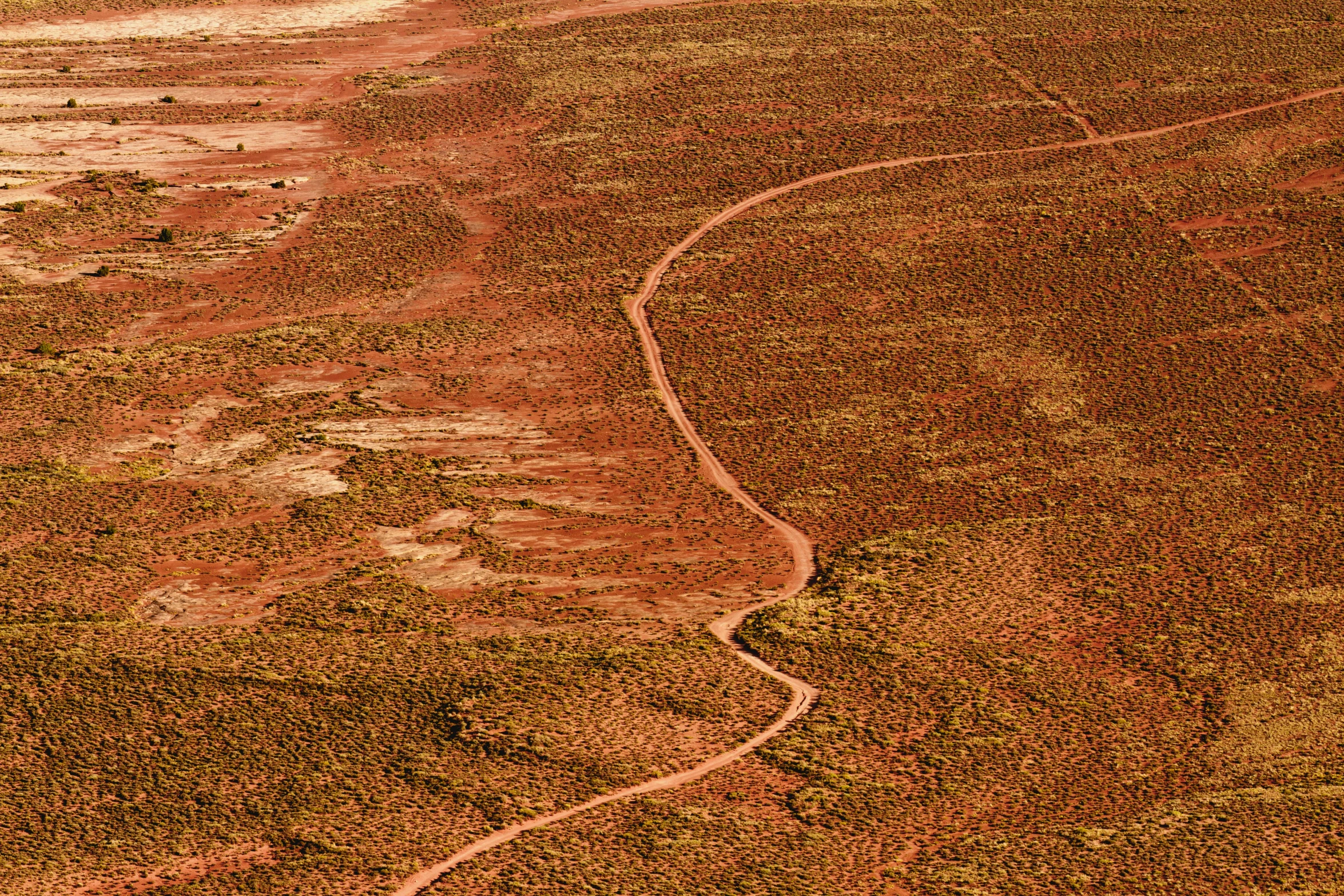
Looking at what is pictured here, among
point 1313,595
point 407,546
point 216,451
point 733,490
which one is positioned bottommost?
point 1313,595

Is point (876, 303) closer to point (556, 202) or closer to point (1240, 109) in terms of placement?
point (556, 202)

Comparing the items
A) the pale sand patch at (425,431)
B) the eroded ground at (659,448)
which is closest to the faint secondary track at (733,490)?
the eroded ground at (659,448)

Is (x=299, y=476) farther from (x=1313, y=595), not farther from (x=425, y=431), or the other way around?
(x=1313, y=595)

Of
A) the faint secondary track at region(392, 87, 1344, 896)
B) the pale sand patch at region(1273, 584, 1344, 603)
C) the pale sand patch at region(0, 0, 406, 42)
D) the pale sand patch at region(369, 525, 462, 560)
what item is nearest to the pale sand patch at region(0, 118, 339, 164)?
the pale sand patch at region(0, 0, 406, 42)

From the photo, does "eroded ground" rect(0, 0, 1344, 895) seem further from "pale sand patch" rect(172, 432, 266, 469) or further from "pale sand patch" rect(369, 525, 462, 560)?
"pale sand patch" rect(172, 432, 266, 469)

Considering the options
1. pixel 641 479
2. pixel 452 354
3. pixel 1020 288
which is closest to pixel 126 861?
pixel 641 479

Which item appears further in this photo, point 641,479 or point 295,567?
point 641,479

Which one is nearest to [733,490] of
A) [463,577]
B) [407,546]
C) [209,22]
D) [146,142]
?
[463,577]
